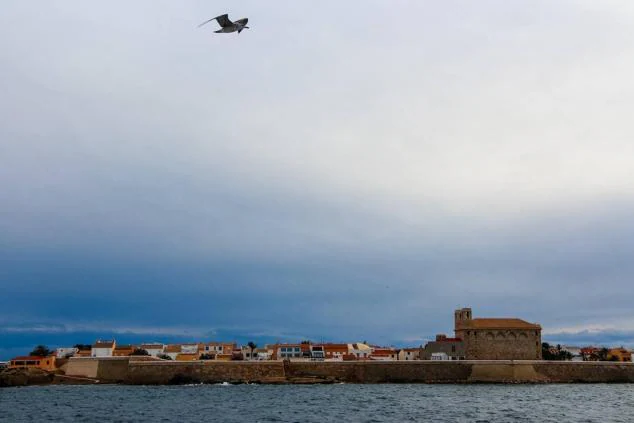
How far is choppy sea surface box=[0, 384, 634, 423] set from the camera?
107 ft

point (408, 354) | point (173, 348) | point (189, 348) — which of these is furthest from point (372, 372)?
point (173, 348)

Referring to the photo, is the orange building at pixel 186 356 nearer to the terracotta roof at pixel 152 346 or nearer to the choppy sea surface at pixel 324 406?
the terracotta roof at pixel 152 346

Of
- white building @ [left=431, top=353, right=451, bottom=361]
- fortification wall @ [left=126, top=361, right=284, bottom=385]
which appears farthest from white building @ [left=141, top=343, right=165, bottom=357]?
white building @ [left=431, top=353, right=451, bottom=361]

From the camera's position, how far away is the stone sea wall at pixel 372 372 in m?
63.5

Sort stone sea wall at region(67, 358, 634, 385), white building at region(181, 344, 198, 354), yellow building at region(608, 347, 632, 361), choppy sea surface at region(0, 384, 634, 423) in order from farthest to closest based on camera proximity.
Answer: white building at region(181, 344, 198, 354), yellow building at region(608, 347, 632, 361), stone sea wall at region(67, 358, 634, 385), choppy sea surface at region(0, 384, 634, 423)

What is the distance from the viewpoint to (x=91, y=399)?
45.0 m

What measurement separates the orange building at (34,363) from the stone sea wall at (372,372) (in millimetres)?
13103

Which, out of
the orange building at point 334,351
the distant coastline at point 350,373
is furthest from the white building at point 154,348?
the distant coastline at point 350,373

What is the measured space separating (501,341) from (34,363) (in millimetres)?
50191

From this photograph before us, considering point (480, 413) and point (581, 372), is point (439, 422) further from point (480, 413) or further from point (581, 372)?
point (581, 372)

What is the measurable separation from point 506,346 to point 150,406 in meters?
45.5

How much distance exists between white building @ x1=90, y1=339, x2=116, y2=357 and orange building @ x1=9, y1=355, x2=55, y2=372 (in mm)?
8223

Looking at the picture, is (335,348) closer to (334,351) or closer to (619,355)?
(334,351)

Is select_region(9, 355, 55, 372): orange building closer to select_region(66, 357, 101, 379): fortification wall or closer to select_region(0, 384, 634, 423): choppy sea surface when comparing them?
select_region(66, 357, 101, 379): fortification wall
